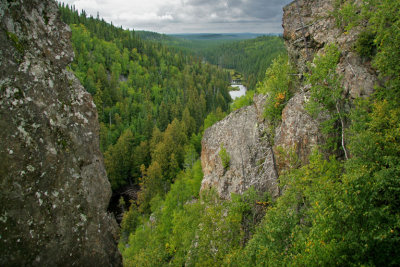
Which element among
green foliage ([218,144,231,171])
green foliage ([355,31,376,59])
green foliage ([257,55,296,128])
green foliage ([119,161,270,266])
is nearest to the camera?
green foliage ([119,161,270,266])

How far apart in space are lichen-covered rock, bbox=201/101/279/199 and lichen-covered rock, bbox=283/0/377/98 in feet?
25.2

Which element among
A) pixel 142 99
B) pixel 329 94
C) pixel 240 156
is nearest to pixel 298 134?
pixel 329 94

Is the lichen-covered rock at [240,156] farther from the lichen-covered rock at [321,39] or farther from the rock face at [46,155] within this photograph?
the rock face at [46,155]

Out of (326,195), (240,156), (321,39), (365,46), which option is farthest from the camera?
(240,156)

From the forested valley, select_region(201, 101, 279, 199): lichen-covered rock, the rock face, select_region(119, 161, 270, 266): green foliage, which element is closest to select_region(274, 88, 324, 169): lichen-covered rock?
the forested valley

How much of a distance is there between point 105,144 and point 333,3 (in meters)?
60.4

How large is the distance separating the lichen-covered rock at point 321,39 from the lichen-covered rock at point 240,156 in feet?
25.2

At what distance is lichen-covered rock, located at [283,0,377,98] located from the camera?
45.2 ft

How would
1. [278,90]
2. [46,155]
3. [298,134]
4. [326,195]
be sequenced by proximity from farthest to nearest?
[278,90] < [298,134] < [326,195] < [46,155]

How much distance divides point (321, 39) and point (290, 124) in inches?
332

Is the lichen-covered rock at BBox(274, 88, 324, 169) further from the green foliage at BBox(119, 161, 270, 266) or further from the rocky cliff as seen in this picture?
the green foliage at BBox(119, 161, 270, 266)

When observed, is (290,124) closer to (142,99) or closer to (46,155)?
(46,155)

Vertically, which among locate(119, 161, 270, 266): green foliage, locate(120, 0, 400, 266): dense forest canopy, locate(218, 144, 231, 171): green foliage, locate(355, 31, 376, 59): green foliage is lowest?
locate(119, 161, 270, 266): green foliage

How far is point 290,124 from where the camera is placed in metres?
17.6
